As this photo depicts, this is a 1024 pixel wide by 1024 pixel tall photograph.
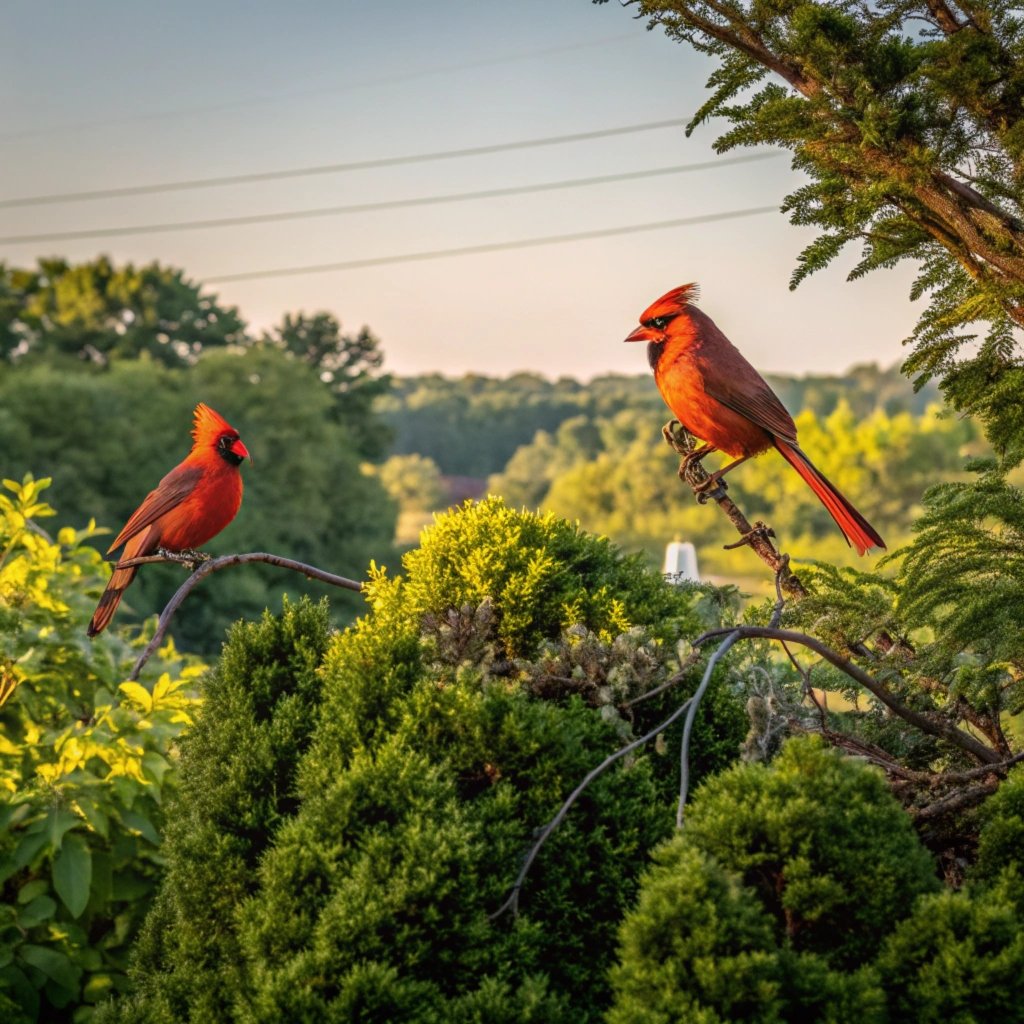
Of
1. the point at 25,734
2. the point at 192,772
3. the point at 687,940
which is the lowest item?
the point at 687,940

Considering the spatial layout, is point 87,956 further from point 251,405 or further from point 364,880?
point 251,405

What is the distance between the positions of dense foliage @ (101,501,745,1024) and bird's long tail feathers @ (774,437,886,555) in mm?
497

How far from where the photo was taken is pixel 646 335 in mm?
3674

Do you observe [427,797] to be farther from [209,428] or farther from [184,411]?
[184,411]

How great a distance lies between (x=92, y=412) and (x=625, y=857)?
40.1 metres

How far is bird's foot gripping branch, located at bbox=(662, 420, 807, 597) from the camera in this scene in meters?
3.23

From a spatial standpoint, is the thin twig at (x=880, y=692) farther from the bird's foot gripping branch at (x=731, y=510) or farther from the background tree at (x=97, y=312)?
the background tree at (x=97, y=312)

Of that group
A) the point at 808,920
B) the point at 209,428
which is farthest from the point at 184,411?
the point at 808,920

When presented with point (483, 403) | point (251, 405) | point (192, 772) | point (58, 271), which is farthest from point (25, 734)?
point (483, 403)

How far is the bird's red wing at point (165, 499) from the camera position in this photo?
4008mm

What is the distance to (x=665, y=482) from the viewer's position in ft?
188

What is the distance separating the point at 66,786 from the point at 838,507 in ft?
7.68

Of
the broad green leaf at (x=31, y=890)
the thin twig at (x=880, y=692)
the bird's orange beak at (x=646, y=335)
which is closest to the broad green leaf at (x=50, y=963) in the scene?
the broad green leaf at (x=31, y=890)

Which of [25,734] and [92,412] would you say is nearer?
[25,734]
